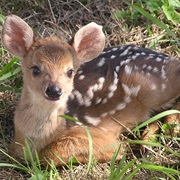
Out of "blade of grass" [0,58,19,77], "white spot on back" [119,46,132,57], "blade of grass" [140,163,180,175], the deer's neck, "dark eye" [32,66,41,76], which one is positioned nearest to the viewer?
"blade of grass" [140,163,180,175]

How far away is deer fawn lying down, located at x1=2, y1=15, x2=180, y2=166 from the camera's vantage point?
3.26 metres

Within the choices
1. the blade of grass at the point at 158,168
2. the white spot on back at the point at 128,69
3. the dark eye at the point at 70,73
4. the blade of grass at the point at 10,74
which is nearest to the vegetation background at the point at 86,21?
the blade of grass at the point at 10,74

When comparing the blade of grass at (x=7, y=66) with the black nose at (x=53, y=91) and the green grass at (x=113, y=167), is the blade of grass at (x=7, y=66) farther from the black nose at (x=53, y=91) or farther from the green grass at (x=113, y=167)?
the black nose at (x=53, y=91)

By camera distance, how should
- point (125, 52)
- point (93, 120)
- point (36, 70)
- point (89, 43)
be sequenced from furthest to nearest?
point (125, 52), point (93, 120), point (89, 43), point (36, 70)

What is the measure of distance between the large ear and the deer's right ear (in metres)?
0.28

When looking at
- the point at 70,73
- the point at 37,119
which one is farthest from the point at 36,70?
the point at 37,119

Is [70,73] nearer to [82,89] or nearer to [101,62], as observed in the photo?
[82,89]

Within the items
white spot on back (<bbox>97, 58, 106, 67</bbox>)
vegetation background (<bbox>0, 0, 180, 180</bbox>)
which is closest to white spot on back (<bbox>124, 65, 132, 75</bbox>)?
white spot on back (<bbox>97, 58, 106, 67</bbox>)

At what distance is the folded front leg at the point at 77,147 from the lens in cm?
341

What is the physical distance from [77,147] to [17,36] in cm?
73

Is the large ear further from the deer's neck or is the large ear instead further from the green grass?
the green grass

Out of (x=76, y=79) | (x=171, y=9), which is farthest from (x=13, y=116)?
(x=171, y=9)

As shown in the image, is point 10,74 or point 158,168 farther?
point 10,74

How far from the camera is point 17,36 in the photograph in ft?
11.1
